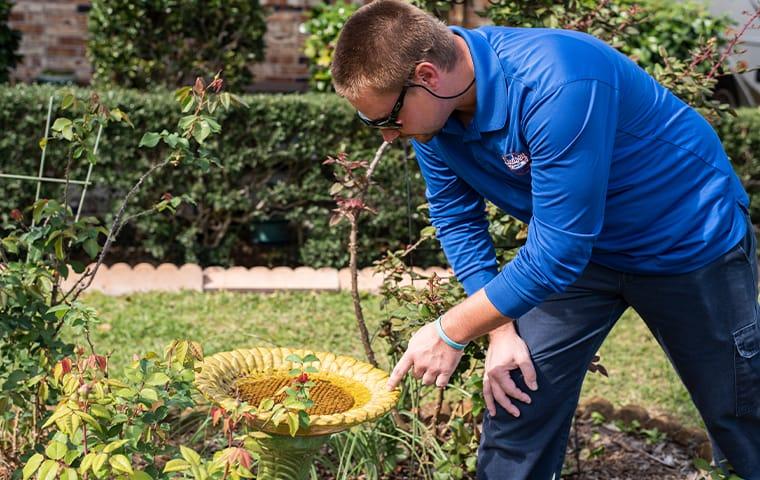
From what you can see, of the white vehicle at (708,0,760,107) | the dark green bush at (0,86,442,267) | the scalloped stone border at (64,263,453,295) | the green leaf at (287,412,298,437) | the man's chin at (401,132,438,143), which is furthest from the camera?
the white vehicle at (708,0,760,107)

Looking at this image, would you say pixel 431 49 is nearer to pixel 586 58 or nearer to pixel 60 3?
pixel 586 58

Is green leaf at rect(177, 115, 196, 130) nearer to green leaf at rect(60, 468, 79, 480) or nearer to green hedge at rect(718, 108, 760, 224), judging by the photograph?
green leaf at rect(60, 468, 79, 480)

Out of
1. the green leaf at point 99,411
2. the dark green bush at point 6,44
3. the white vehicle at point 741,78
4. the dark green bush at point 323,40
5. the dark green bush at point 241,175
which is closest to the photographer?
the green leaf at point 99,411

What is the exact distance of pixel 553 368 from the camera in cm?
262

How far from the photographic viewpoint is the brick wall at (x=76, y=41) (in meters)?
10.0

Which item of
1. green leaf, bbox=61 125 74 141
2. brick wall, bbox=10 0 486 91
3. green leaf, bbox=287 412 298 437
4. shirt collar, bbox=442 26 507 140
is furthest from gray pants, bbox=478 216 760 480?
brick wall, bbox=10 0 486 91

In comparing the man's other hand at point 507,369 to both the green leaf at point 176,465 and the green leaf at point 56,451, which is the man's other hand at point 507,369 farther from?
the green leaf at point 56,451

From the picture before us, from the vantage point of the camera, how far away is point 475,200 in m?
2.79

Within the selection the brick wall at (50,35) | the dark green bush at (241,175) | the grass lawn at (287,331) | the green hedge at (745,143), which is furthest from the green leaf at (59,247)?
the brick wall at (50,35)

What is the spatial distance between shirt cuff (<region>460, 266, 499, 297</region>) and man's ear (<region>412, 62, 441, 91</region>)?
715 mm

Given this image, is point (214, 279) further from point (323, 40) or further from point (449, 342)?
point (449, 342)

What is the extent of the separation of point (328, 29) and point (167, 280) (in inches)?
101

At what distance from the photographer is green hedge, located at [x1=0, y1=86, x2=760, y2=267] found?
627cm

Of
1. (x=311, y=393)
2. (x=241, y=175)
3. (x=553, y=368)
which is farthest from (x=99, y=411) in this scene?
(x=241, y=175)
